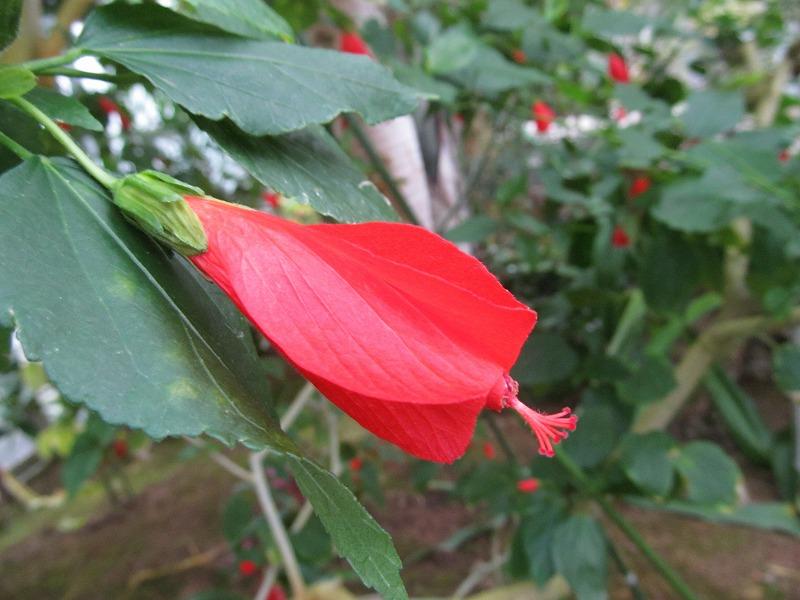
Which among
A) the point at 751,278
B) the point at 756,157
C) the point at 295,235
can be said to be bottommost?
the point at 751,278

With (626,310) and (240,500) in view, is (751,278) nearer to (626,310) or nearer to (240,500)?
(626,310)

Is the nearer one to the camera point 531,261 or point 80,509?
point 531,261

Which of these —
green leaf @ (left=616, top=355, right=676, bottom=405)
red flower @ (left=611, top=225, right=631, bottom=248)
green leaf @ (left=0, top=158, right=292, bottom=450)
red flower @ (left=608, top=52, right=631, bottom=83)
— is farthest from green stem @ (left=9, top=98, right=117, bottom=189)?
red flower @ (left=608, top=52, right=631, bottom=83)

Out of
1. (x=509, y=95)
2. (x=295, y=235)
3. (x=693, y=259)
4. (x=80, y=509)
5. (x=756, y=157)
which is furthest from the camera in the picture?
(x=80, y=509)

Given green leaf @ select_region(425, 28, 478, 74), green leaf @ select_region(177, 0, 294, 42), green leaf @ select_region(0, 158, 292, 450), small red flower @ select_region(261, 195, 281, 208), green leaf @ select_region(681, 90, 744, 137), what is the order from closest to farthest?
green leaf @ select_region(0, 158, 292, 450) < green leaf @ select_region(177, 0, 294, 42) < green leaf @ select_region(425, 28, 478, 74) < green leaf @ select_region(681, 90, 744, 137) < small red flower @ select_region(261, 195, 281, 208)

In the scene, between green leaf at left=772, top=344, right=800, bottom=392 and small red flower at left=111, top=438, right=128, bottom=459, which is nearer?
green leaf at left=772, top=344, right=800, bottom=392

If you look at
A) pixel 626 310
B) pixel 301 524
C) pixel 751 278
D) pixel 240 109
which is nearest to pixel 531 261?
pixel 626 310

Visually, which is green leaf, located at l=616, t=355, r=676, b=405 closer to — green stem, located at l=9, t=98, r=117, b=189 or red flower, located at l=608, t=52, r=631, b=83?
red flower, located at l=608, t=52, r=631, b=83

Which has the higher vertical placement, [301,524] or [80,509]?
[301,524]
